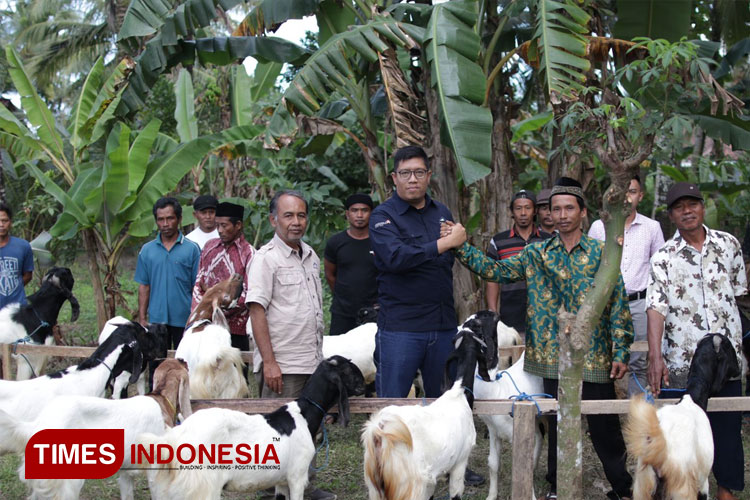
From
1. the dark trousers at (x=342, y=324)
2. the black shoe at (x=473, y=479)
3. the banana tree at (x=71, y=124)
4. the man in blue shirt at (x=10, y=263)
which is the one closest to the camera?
the black shoe at (x=473, y=479)

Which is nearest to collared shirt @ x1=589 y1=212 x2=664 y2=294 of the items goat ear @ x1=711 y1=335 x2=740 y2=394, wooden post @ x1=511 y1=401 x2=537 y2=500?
goat ear @ x1=711 y1=335 x2=740 y2=394

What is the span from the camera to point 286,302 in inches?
183

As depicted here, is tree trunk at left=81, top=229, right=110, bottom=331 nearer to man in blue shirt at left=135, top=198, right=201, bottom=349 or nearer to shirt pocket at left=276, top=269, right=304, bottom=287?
man in blue shirt at left=135, top=198, right=201, bottom=349

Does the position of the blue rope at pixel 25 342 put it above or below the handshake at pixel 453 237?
below

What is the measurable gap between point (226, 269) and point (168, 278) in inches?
28.6

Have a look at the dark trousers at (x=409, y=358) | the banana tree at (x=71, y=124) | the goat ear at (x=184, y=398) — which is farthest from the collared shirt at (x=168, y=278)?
the banana tree at (x=71, y=124)

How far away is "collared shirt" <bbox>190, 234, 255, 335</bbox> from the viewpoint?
5965mm

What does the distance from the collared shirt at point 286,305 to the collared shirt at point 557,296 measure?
42.8 inches

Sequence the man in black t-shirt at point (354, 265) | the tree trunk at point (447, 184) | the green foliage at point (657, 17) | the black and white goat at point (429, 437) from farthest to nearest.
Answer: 1. the green foliage at point (657, 17)
2. the tree trunk at point (447, 184)
3. the man in black t-shirt at point (354, 265)
4. the black and white goat at point (429, 437)

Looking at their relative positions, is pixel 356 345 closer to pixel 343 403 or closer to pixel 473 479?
pixel 473 479

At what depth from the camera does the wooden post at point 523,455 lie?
4026mm

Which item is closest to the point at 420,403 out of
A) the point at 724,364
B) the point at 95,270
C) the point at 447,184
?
the point at 724,364

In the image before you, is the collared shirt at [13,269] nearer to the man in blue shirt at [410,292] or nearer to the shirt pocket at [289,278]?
the shirt pocket at [289,278]

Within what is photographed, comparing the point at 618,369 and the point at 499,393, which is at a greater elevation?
the point at 618,369
